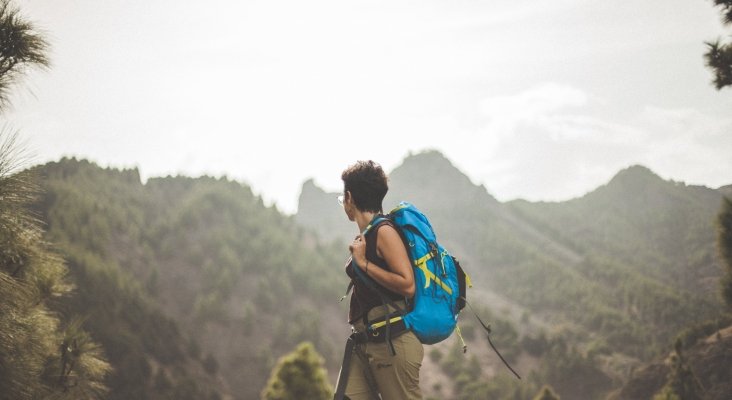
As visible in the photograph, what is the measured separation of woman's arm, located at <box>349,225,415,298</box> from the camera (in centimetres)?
233

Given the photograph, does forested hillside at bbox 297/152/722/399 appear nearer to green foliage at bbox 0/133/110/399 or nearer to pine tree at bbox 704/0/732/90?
pine tree at bbox 704/0/732/90

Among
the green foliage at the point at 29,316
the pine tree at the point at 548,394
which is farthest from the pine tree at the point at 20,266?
the pine tree at the point at 548,394

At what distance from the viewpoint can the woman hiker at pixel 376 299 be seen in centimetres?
237

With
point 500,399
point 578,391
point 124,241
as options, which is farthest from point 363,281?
point 124,241

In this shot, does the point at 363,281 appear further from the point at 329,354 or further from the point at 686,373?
the point at 329,354

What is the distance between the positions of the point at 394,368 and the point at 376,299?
16.4 inches

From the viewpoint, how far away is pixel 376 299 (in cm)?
255

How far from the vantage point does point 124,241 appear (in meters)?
68.7

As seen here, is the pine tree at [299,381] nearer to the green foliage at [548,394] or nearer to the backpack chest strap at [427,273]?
the green foliage at [548,394]

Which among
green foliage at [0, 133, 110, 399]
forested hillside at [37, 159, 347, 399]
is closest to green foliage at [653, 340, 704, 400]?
green foliage at [0, 133, 110, 399]

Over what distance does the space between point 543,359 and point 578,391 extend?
6.88 m

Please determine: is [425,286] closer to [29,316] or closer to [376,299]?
[376,299]

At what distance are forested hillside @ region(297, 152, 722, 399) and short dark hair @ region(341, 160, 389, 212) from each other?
208 ft

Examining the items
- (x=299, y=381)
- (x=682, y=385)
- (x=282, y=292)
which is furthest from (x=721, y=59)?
(x=282, y=292)
